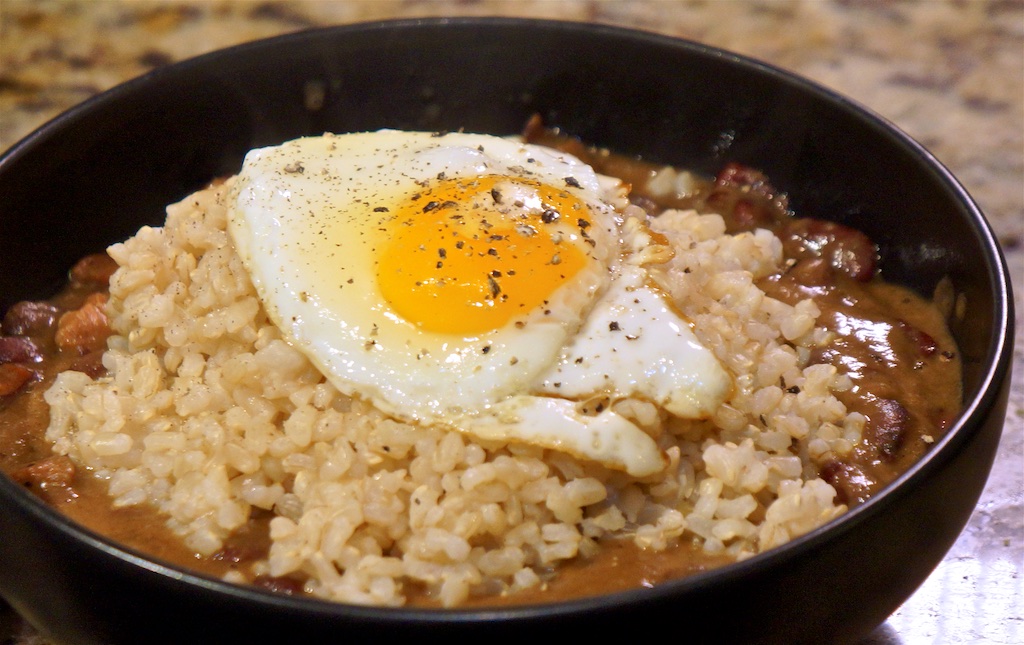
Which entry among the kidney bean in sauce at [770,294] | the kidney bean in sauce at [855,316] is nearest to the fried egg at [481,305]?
the kidney bean in sauce at [770,294]

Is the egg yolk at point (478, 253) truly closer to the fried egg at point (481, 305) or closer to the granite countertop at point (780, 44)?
the fried egg at point (481, 305)

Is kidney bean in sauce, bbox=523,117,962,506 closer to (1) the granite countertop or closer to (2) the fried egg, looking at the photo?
(2) the fried egg

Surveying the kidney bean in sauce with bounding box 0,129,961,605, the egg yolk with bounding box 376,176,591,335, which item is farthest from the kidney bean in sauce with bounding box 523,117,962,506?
the egg yolk with bounding box 376,176,591,335

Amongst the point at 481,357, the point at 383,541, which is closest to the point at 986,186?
the point at 481,357

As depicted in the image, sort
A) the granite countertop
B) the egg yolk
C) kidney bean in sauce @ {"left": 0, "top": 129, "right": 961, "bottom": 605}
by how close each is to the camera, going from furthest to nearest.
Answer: the granite countertop, the egg yolk, kidney bean in sauce @ {"left": 0, "top": 129, "right": 961, "bottom": 605}

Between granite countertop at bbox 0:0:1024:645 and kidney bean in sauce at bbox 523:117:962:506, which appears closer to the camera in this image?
kidney bean in sauce at bbox 523:117:962:506

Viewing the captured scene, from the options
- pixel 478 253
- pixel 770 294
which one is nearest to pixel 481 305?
pixel 478 253

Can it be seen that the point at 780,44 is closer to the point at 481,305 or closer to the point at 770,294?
the point at 770,294

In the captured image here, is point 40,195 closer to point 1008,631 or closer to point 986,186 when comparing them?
point 1008,631
